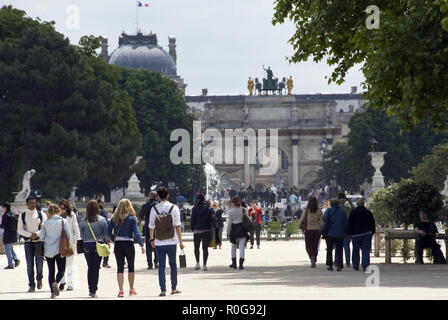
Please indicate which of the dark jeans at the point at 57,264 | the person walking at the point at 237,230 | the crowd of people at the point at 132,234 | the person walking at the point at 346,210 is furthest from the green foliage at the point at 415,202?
the dark jeans at the point at 57,264

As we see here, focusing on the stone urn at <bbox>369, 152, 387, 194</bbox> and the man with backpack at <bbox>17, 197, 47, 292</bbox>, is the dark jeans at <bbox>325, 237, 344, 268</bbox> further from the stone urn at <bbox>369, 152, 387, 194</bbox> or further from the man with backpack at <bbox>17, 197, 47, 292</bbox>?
the stone urn at <bbox>369, 152, 387, 194</bbox>

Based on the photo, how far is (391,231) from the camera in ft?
80.5

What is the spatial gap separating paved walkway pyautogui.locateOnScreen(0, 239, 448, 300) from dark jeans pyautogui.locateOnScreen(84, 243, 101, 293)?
0.25 m

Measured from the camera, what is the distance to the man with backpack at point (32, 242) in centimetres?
1906

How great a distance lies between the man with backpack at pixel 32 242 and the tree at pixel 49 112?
3319cm

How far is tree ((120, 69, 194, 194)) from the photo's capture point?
77.0 metres

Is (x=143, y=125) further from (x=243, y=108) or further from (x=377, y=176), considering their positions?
(x=243, y=108)

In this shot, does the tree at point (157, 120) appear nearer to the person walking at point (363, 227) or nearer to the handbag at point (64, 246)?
the person walking at point (363, 227)

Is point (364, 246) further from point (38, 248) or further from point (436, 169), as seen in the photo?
point (436, 169)

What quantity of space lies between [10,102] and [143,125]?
2563 centimetres

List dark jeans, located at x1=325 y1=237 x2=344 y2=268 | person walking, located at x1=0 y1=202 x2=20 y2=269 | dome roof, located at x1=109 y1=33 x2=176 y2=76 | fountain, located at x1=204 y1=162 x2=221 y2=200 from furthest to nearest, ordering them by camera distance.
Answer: dome roof, located at x1=109 y1=33 x2=176 y2=76 < fountain, located at x1=204 y1=162 x2=221 y2=200 < person walking, located at x1=0 y1=202 x2=20 y2=269 < dark jeans, located at x1=325 y1=237 x2=344 y2=268

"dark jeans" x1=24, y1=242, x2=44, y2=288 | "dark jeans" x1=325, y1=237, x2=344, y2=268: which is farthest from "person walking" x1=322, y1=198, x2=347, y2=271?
"dark jeans" x1=24, y1=242, x2=44, y2=288

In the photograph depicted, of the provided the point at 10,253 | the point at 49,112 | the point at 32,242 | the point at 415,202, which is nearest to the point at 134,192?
the point at 49,112

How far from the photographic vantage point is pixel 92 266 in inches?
696
